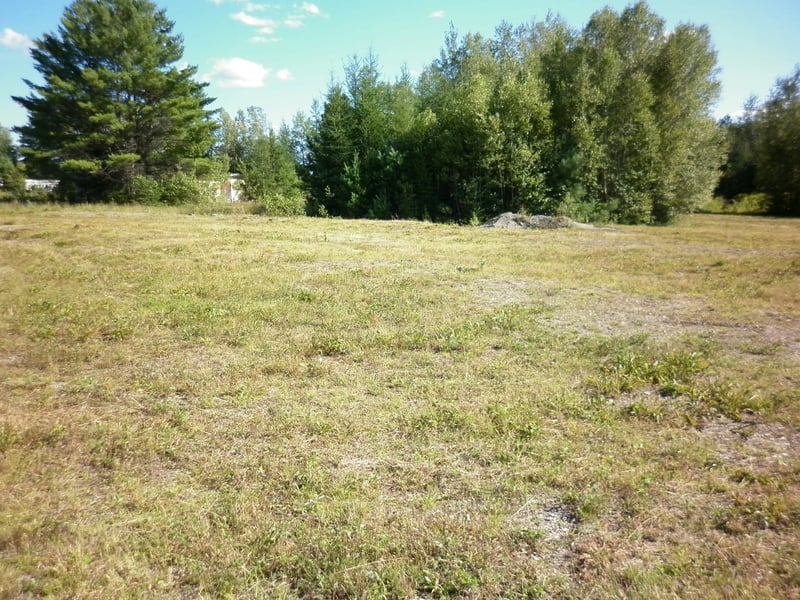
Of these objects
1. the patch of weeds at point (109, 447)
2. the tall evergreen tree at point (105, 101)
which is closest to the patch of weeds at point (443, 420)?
the patch of weeds at point (109, 447)

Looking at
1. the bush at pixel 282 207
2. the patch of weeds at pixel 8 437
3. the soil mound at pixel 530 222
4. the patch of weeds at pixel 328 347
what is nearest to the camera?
the patch of weeds at pixel 8 437

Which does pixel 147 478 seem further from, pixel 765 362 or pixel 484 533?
pixel 765 362

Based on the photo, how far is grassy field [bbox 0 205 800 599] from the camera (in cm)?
232

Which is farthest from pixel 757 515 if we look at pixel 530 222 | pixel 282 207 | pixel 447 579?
pixel 282 207

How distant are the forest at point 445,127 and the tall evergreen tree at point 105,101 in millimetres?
99

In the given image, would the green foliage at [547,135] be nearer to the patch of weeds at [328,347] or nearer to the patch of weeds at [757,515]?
the patch of weeds at [328,347]

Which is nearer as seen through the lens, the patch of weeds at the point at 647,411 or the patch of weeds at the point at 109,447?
the patch of weeds at the point at 109,447

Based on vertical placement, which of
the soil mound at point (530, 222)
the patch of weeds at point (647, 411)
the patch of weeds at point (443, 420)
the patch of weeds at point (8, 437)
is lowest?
the patch of weeds at point (8, 437)

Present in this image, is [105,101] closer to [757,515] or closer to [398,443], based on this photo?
[398,443]

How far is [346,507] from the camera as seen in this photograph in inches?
107

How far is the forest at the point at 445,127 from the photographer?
2177cm

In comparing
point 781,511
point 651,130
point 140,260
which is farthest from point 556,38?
point 781,511

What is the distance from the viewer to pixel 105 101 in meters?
26.1

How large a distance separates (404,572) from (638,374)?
317 centimetres
